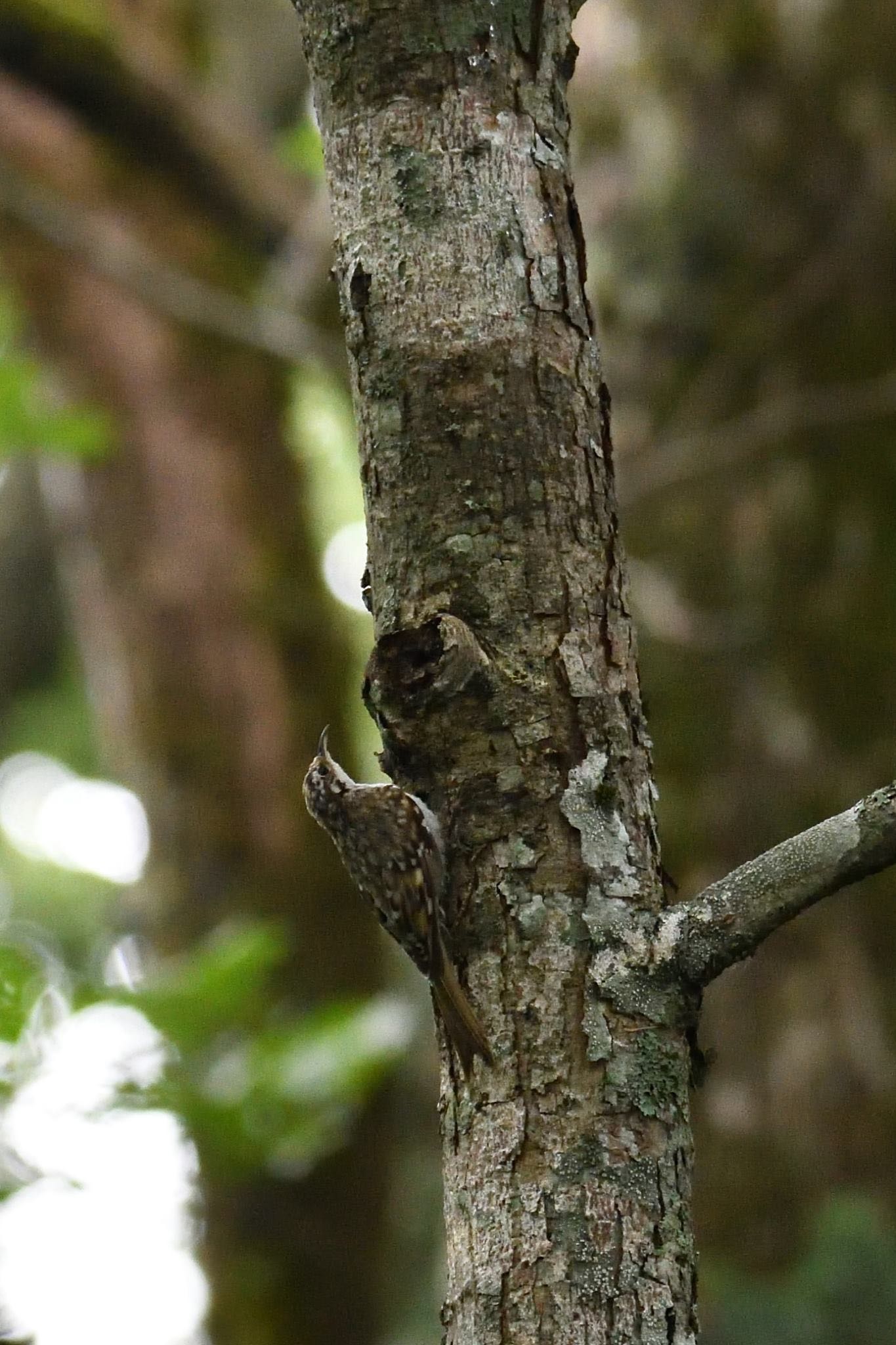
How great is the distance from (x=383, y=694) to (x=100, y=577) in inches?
208

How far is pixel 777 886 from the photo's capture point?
1.77 meters

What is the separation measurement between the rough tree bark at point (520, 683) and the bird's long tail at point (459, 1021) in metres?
0.02

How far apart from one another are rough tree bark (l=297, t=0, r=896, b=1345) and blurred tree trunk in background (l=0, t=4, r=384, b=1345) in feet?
12.6

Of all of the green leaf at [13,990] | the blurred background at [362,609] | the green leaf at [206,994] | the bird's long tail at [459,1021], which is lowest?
the bird's long tail at [459,1021]

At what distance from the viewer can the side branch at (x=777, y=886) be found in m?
1.72

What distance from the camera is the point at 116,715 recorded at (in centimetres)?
700

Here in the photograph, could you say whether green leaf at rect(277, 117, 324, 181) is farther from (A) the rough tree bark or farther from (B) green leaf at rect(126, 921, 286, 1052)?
(A) the rough tree bark

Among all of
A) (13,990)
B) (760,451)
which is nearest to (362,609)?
(760,451)

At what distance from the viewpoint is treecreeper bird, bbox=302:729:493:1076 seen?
1891mm

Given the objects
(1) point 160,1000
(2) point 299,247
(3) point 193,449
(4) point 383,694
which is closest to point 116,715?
(3) point 193,449

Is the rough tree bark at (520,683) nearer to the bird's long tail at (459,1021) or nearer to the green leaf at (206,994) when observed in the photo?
the bird's long tail at (459,1021)

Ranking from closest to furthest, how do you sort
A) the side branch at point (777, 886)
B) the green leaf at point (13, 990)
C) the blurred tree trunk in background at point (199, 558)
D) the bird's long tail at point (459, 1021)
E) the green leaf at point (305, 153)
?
the side branch at point (777, 886)
the bird's long tail at point (459, 1021)
the green leaf at point (13, 990)
the blurred tree trunk in background at point (199, 558)
the green leaf at point (305, 153)

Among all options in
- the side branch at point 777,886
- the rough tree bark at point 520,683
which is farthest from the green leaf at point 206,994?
the side branch at point 777,886

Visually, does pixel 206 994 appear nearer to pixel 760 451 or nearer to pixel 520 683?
pixel 520 683
